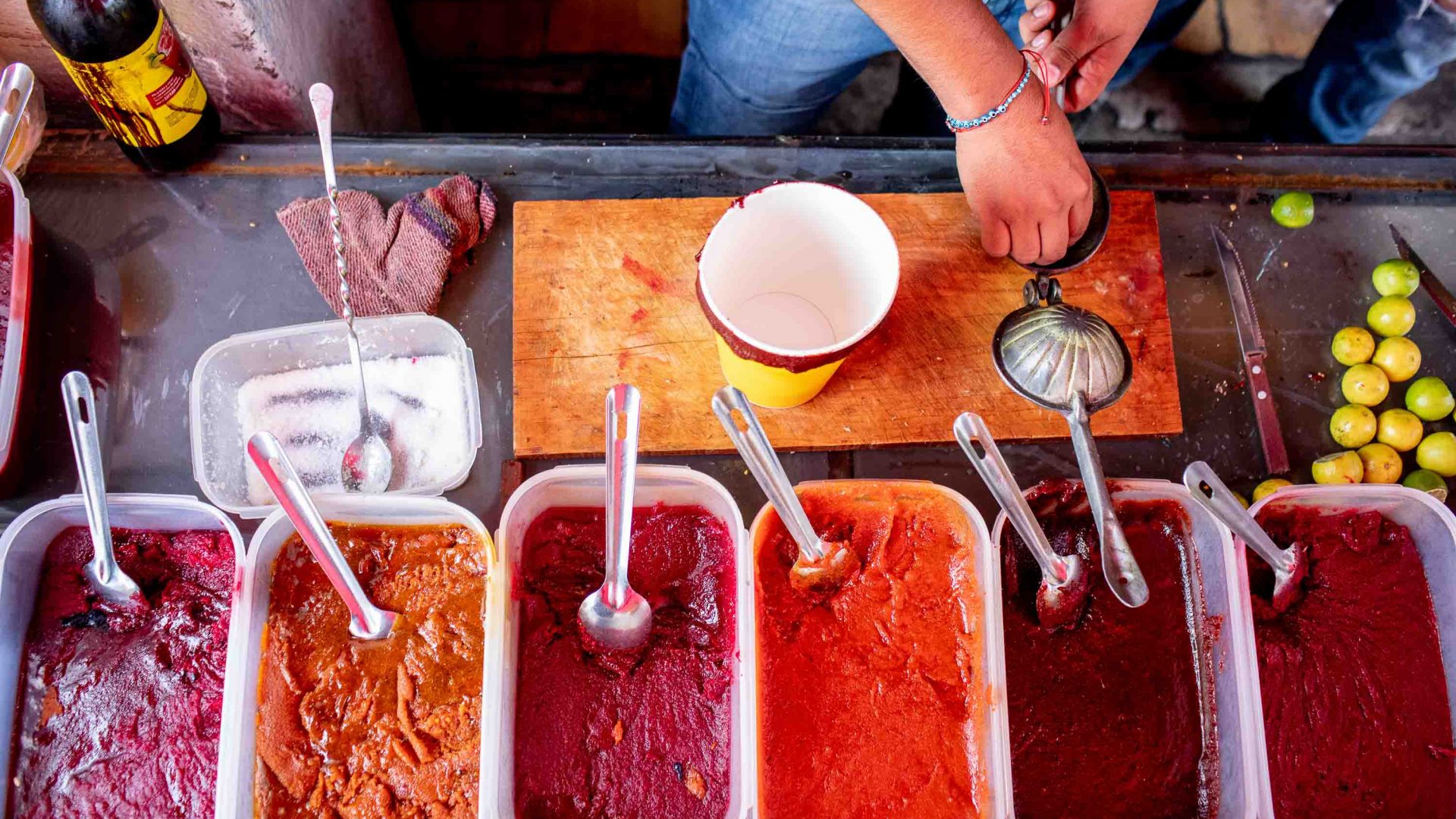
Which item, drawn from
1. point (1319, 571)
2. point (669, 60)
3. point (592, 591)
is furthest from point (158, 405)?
point (1319, 571)

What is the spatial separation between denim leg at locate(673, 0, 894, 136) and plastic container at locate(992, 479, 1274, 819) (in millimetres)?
1046

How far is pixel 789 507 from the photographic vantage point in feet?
4.59

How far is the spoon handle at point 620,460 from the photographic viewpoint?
1.31 meters

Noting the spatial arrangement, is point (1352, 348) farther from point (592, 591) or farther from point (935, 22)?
point (592, 591)

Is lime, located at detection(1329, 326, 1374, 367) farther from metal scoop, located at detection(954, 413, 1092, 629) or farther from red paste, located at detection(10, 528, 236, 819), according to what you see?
red paste, located at detection(10, 528, 236, 819)

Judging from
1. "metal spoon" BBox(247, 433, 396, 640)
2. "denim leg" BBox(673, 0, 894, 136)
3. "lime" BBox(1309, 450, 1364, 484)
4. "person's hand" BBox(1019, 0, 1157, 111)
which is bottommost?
"metal spoon" BBox(247, 433, 396, 640)

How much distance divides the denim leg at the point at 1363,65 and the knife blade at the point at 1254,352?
2.20ft

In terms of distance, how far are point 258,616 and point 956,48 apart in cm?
151

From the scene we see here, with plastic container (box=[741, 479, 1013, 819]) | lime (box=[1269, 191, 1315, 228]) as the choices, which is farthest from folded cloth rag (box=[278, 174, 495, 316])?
lime (box=[1269, 191, 1315, 228])

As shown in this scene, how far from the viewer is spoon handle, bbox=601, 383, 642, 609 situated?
1.31 m

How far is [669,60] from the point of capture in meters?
2.74

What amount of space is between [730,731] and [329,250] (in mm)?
1181

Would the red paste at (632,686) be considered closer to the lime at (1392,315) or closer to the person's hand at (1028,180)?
the person's hand at (1028,180)

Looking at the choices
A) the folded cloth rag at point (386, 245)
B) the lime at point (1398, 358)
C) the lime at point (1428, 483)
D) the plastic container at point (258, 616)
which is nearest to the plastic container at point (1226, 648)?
the lime at point (1428, 483)
